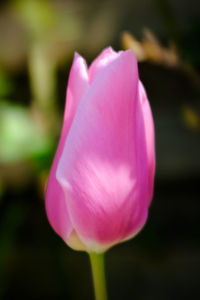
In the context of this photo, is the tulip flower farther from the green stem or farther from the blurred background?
the blurred background

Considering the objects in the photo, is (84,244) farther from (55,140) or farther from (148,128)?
(55,140)

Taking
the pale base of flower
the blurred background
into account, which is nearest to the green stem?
the pale base of flower

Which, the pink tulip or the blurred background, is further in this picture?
the blurred background

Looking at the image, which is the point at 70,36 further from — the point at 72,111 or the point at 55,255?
the point at 72,111

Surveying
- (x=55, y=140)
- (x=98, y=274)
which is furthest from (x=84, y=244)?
(x=55, y=140)

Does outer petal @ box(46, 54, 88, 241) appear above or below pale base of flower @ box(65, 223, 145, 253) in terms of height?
above

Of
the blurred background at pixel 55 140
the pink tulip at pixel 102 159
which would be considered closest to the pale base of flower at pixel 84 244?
the pink tulip at pixel 102 159

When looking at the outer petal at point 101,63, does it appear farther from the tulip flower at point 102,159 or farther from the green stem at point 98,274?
the green stem at point 98,274

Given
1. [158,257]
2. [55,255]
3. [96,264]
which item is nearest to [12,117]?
[55,255]
